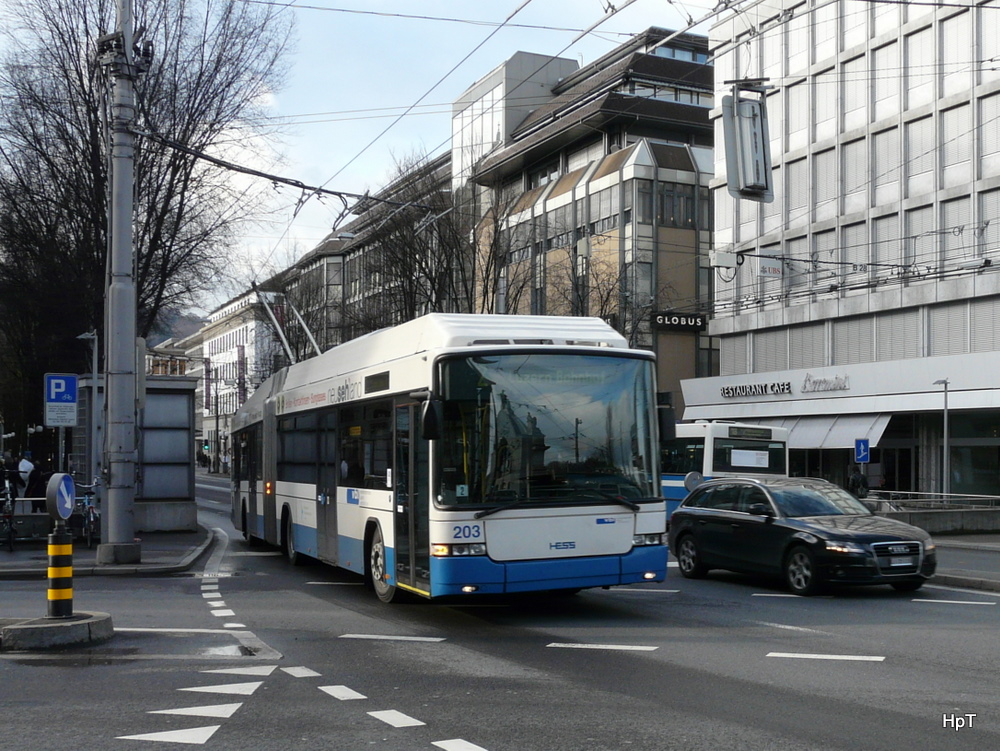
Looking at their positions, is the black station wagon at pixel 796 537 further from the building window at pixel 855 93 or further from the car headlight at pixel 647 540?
the building window at pixel 855 93

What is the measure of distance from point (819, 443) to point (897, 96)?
13.0 meters

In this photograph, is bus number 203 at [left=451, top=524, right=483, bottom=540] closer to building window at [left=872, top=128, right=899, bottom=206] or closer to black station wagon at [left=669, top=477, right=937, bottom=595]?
black station wagon at [left=669, top=477, right=937, bottom=595]

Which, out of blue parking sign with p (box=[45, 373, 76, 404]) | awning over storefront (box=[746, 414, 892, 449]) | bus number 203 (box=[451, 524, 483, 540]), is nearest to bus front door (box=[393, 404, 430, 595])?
bus number 203 (box=[451, 524, 483, 540])

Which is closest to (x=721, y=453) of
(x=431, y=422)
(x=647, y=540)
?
(x=647, y=540)

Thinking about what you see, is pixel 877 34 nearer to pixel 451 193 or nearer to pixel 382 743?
pixel 451 193

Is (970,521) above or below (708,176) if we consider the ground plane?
below

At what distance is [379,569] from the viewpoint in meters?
13.3

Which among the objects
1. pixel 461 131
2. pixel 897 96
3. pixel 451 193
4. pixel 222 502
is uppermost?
pixel 461 131

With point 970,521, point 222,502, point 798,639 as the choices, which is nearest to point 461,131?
point 222,502

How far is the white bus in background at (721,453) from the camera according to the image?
2962 centimetres

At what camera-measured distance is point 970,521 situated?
28.7m

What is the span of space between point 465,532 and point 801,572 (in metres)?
5.17

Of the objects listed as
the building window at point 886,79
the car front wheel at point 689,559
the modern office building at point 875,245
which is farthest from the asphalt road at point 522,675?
the building window at point 886,79

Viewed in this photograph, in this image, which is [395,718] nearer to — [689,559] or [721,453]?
[689,559]
